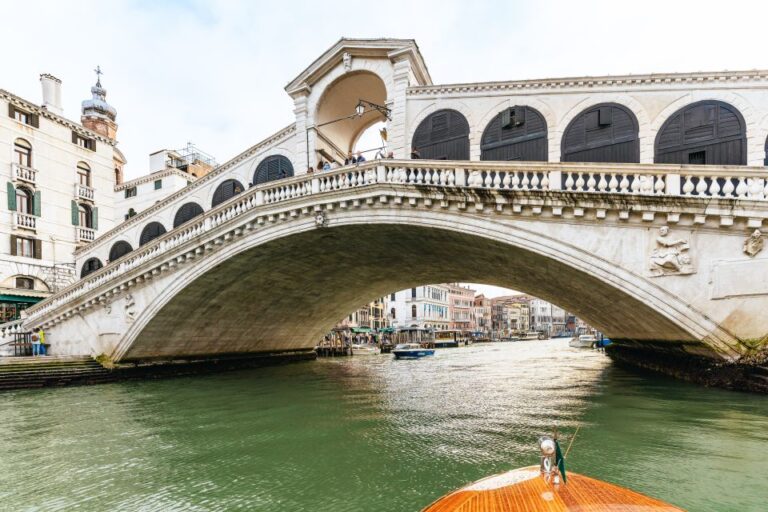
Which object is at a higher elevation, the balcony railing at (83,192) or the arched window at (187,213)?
the balcony railing at (83,192)

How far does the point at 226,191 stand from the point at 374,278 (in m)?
7.69

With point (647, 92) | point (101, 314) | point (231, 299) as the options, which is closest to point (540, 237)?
point (647, 92)

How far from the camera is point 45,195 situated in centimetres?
2216

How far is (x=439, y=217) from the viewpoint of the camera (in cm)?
1156

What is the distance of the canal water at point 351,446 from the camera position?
5.11 metres

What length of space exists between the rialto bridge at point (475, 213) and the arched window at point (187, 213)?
100 millimetres

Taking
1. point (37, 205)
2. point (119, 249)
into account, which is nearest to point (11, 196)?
point (37, 205)

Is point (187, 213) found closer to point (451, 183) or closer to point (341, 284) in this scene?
point (341, 284)

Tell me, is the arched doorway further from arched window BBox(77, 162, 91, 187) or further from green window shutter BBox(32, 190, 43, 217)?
arched window BBox(77, 162, 91, 187)

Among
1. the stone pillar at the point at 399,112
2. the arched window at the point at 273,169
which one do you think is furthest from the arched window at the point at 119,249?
the stone pillar at the point at 399,112

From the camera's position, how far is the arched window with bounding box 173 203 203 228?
19328 millimetres

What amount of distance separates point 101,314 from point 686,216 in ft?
61.9

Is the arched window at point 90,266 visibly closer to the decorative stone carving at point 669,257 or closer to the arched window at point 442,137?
the arched window at point 442,137

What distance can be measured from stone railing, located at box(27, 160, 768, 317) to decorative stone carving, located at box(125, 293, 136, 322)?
876 mm
